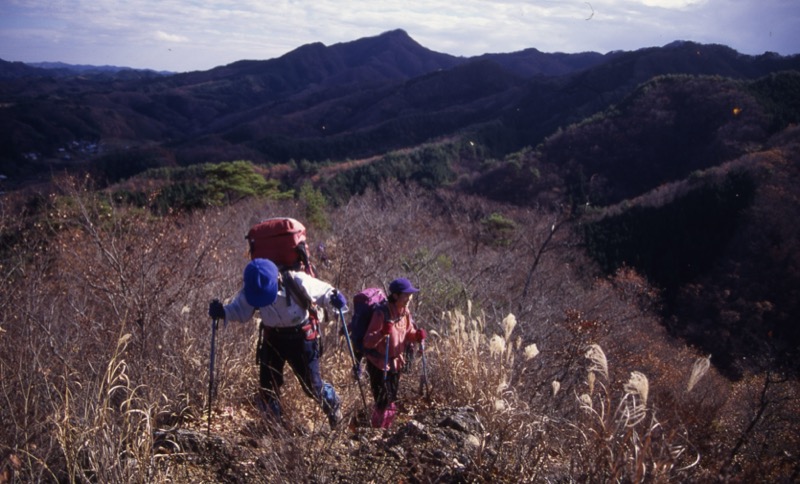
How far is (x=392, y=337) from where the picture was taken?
11.4 feet

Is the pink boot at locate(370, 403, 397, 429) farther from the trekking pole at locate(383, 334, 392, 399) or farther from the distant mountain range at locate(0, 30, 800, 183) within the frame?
the distant mountain range at locate(0, 30, 800, 183)

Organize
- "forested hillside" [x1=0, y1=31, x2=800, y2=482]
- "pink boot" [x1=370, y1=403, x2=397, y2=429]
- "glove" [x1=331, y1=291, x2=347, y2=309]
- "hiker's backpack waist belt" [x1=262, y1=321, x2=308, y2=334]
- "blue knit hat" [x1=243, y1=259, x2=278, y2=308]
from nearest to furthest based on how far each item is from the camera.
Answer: "forested hillside" [x1=0, y1=31, x2=800, y2=482] → "blue knit hat" [x1=243, y1=259, x2=278, y2=308] → "glove" [x1=331, y1=291, x2=347, y2=309] → "hiker's backpack waist belt" [x1=262, y1=321, x2=308, y2=334] → "pink boot" [x1=370, y1=403, x2=397, y2=429]

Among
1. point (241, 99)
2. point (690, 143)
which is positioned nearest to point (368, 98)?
point (241, 99)

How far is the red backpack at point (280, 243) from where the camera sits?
3256mm

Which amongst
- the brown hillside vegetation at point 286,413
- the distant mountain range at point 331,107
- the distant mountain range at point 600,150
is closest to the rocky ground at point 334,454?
the brown hillside vegetation at point 286,413

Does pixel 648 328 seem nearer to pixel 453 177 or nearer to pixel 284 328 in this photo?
pixel 284 328

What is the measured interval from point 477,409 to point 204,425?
1.72 meters

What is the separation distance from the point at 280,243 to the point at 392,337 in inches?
36.7

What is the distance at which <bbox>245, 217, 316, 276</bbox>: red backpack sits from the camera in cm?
326

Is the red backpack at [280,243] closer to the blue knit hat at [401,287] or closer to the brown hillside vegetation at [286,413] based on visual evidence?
the blue knit hat at [401,287]

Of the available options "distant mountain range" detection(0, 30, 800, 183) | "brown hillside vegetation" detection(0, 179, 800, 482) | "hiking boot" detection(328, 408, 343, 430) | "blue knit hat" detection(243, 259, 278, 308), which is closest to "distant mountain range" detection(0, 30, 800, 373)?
"distant mountain range" detection(0, 30, 800, 183)

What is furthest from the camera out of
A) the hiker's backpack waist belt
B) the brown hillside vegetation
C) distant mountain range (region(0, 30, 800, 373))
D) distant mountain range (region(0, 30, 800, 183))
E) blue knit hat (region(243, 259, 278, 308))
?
distant mountain range (region(0, 30, 800, 183))

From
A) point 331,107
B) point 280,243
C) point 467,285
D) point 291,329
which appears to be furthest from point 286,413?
point 331,107

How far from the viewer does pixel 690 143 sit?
43500 millimetres
